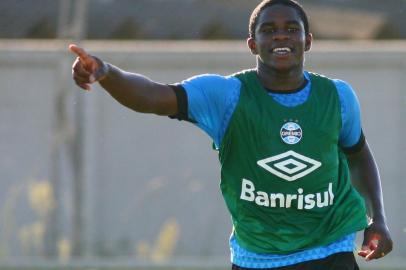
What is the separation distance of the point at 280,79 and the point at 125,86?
2.33 ft

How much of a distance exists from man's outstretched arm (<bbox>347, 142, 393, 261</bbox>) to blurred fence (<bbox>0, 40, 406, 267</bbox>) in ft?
13.4

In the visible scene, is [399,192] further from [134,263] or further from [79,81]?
[79,81]

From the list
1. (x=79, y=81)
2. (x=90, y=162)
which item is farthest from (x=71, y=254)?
(x=79, y=81)

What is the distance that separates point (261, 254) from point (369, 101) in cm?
474

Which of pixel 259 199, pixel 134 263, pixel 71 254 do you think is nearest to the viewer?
pixel 259 199

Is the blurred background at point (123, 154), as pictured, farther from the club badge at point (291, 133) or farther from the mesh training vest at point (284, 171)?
the club badge at point (291, 133)

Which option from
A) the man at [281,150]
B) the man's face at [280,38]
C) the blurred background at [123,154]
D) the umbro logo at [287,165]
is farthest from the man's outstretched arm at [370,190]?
the blurred background at [123,154]

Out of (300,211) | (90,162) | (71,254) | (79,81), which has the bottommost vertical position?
(71,254)

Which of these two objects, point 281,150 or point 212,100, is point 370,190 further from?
point 212,100

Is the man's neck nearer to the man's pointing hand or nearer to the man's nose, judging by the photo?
the man's nose

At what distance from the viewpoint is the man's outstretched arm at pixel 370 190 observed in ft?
14.6

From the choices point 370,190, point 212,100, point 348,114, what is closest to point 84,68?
point 212,100

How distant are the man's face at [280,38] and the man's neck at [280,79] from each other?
0.03 m

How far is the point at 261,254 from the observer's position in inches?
170
